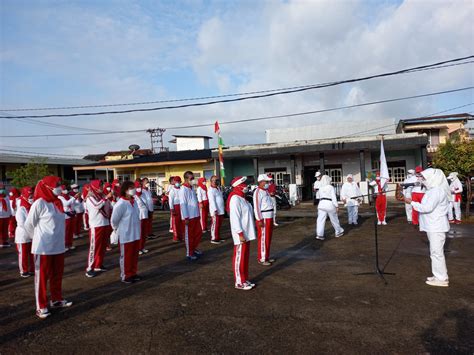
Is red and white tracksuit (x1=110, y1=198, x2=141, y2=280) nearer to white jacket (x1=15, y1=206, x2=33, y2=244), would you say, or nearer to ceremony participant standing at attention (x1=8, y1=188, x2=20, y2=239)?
white jacket (x1=15, y1=206, x2=33, y2=244)

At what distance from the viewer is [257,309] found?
4.52 meters

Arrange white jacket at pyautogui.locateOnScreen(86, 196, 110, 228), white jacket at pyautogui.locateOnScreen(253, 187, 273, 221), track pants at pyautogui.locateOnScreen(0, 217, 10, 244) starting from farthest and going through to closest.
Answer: track pants at pyautogui.locateOnScreen(0, 217, 10, 244) → white jacket at pyautogui.locateOnScreen(253, 187, 273, 221) → white jacket at pyautogui.locateOnScreen(86, 196, 110, 228)

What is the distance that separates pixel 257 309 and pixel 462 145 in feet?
47.3

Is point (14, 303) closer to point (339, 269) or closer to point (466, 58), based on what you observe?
point (339, 269)

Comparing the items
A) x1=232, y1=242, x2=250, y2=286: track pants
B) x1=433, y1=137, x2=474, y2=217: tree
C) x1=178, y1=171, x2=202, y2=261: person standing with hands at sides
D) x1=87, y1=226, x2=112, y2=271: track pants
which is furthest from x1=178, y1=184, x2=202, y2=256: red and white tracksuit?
x1=433, y1=137, x2=474, y2=217: tree

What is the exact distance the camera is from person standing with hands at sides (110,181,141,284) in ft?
19.0

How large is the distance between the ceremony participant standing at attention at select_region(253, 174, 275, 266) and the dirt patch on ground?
11.7 inches

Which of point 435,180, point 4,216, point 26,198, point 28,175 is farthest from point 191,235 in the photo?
point 28,175

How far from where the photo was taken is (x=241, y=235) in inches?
212

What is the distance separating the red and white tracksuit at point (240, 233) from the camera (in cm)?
536

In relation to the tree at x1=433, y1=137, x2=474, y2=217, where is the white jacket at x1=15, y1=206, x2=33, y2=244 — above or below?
below

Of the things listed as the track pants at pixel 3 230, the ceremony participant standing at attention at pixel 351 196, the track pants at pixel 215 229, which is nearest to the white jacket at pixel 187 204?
the track pants at pixel 215 229

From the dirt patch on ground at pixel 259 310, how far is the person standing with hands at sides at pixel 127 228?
0.29 metres

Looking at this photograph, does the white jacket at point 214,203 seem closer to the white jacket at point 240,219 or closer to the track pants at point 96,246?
the track pants at point 96,246
